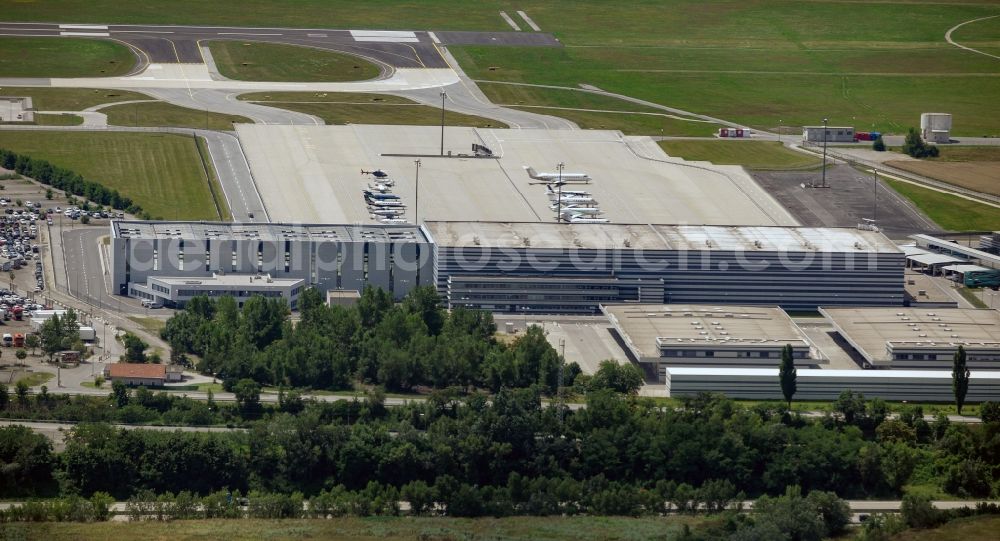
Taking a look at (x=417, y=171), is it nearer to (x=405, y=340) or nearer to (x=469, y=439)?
(x=405, y=340)

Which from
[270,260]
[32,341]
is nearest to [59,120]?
[270,260]

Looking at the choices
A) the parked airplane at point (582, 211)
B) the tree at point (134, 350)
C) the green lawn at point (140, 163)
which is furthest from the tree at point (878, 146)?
the tree at point (134, 350)

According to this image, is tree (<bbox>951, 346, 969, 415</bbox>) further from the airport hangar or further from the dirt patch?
the dirt patch

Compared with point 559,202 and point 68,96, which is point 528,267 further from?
point 68,96

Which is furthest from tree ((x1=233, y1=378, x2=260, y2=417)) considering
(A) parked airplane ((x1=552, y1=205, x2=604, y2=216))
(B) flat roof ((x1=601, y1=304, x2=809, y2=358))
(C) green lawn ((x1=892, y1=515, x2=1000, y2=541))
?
(A) parked airplane ((x1=552, y1=205, x2=604, y2=216))

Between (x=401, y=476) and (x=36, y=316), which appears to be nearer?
(x=401, y=476)

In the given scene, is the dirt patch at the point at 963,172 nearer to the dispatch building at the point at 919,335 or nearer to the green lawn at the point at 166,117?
the dispatch building at the point at 919,335

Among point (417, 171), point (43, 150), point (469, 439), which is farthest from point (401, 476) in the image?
point (43, 150)
